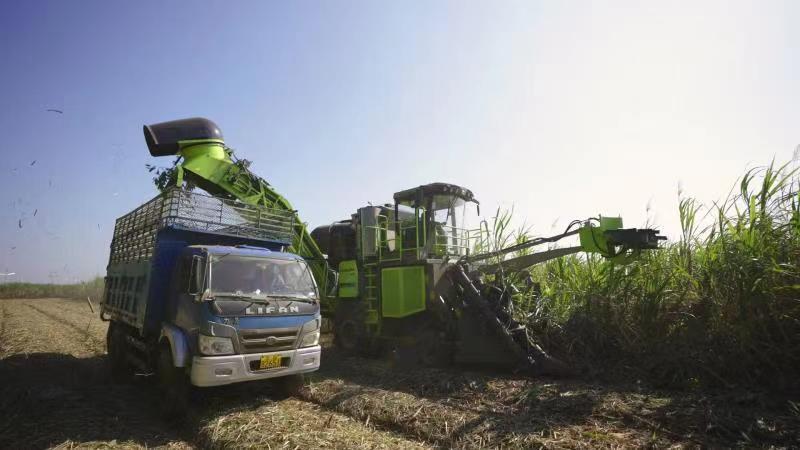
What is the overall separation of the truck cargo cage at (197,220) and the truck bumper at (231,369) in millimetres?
2437

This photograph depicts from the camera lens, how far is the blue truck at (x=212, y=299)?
5.14 metres

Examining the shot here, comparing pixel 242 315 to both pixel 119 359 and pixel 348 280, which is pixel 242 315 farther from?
pixel 348 280

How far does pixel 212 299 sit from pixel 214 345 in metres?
0.59

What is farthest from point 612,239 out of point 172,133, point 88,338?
point 88,338

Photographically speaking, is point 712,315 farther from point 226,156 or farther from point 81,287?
point 81,287

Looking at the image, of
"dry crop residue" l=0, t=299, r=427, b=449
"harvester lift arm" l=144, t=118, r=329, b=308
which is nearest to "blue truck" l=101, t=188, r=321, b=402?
"dry crop residue" l=0, t=299, r=427, b=449

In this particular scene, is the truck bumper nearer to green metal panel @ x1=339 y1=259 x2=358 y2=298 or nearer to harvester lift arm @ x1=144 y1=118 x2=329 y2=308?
harvester lift arm @ x1=144 y1=118 x2=329 y2=308

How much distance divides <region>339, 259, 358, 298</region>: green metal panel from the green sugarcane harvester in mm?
25

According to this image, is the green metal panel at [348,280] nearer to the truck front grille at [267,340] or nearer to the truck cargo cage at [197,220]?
the truck cargo cage at [197,220]

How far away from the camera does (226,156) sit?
8.98m

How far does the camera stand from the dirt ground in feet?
13.5

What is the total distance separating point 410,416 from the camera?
484cm

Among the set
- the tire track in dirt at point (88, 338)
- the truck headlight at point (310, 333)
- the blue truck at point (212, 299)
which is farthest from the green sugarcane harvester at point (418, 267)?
the tire track in dirt at point (88, 338)

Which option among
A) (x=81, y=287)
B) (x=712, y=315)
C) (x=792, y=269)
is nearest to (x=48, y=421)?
(x=712, y=315)
